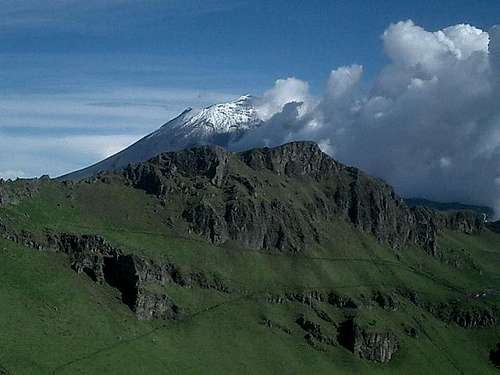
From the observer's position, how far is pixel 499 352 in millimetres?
127000
